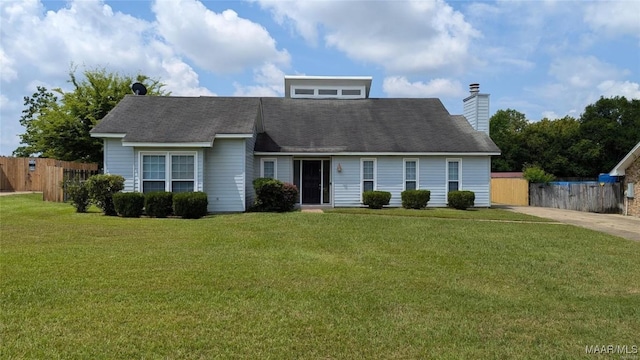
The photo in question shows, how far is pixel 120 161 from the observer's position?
17.6 meters

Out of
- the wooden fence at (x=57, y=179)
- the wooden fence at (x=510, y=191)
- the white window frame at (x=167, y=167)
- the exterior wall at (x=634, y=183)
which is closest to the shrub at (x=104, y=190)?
the white window frame at (x=167, y=167)

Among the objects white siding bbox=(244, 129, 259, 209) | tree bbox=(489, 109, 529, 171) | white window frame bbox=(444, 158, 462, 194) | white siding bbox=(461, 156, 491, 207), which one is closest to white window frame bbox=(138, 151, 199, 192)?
white siding bbox=(244, 129, 259, 209)

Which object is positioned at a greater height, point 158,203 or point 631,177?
point 631,177

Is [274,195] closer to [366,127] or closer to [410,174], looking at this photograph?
[410,174]

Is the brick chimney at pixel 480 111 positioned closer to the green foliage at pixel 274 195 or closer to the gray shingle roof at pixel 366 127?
the gray shingle roof at pixel 366 127

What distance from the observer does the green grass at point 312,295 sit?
446cm

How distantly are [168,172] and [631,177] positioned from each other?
2026 cm

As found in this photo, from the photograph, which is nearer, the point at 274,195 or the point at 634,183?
the point at 274,195

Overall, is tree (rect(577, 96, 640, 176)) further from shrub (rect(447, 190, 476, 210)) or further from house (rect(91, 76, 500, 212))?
shrub (rect(447, 190, 476, 210))

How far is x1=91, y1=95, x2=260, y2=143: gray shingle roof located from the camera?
17188 millimetres

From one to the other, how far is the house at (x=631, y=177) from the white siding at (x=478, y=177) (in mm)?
5937

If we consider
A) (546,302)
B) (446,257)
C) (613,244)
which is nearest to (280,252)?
(446,257)

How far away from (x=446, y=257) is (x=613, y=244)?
4.93 metres

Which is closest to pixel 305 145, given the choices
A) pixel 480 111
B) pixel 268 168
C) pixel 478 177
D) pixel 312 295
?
pixel 268 168
